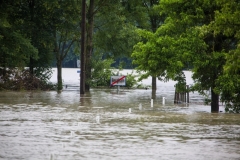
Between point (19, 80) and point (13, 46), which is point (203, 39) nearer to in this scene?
point (13, 46)

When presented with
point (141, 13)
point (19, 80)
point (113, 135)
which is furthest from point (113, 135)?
point (141, 13)

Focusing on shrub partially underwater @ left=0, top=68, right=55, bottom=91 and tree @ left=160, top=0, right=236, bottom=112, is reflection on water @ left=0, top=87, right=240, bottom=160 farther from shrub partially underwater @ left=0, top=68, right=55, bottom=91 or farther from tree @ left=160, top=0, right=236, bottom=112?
shrub partially underwater @ left=0, top=68, right=55, bottom=91

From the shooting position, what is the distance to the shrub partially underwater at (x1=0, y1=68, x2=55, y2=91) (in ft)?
158

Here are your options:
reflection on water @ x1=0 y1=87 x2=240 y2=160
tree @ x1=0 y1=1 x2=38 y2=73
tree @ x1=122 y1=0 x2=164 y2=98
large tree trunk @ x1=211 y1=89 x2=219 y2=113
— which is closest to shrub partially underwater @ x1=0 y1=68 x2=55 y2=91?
tree @ x1=0 y1=1 x2=38 y2=73

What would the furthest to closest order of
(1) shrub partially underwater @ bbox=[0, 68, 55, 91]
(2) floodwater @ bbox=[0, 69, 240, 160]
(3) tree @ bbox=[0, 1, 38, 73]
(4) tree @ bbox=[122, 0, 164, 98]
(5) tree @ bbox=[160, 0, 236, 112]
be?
(4) tree @ bbox=[122, 0, 164, 98] < (1) shrub partially underwater @ bbox=[0, 68, 55, 91] < (3) tree @ bbox=[0, 1, 38, 73] < (5) tree @ bbox=[160, 0, 236, 112] < (2) floodwater @ bbox=[0, 69, 240, 160]

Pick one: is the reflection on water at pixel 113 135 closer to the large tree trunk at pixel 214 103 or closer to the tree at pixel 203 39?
the tree at pixel 203 39

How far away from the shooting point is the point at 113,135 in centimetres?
2028

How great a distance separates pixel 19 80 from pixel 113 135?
30.1 metres

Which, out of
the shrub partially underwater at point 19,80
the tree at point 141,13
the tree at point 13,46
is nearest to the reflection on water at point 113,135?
the tree at point 13,46

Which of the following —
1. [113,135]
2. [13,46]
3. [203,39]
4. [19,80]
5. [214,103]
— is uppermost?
[13,46]

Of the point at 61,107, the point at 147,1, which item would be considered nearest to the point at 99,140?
the point at 61,107

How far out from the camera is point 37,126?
22.7m

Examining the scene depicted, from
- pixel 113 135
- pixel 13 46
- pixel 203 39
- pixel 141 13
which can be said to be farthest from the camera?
pixel 141 13

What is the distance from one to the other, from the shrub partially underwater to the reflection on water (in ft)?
56.1
